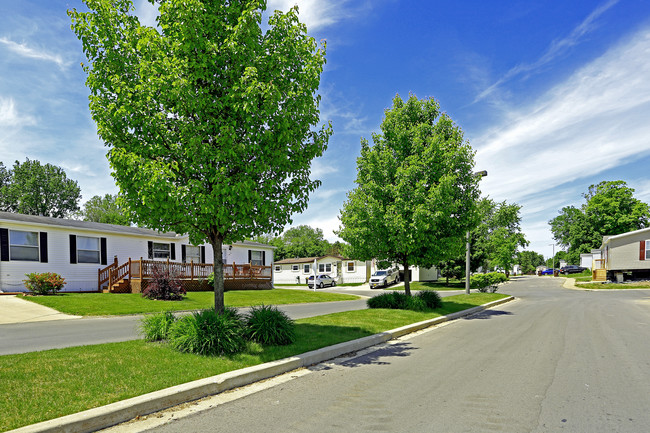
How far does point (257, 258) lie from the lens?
3403 cm

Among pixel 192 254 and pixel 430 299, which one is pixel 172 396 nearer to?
pixel 430 299

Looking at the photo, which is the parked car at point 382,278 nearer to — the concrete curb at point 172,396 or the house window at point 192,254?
the house window at point 192,254

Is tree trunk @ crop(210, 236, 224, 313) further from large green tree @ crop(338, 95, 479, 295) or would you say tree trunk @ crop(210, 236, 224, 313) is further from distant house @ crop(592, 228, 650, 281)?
distant house @ crop(592, 228, 650, 281)

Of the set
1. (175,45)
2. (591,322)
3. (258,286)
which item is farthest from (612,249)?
(175,45)

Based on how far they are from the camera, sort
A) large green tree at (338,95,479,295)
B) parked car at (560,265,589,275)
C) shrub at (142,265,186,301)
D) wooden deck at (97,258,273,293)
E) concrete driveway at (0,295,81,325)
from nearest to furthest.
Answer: concrete driveway at (0,295,81,325) < large green tree at (338,95,479,295) < shrub at (142,265,186,301) < wooden deck at (97,258,273,293) < parked car at (560,265,589,275)

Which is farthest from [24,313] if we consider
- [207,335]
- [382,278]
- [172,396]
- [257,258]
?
[382,278]

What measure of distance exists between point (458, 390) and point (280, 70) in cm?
642

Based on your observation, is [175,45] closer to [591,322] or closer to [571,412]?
[571,412]

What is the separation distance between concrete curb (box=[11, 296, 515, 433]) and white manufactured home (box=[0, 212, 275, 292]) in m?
11.5

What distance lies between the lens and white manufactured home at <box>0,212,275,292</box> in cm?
1900

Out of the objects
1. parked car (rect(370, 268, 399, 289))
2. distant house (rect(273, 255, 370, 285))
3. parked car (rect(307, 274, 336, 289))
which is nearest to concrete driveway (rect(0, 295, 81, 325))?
parked car (rect(307, 274, 336, 289))

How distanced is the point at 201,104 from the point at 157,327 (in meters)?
4.49

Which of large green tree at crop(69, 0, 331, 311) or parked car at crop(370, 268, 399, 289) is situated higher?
large green tree at crop(69, 0, 331, 311)

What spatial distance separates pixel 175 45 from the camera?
23.7ft
